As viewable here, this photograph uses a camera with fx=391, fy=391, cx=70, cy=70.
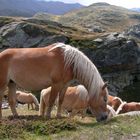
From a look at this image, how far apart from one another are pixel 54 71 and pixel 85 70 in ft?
3.31

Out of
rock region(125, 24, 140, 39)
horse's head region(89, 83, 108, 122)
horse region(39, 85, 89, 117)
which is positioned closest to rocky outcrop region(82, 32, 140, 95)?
horse region(39, 85, 89, 117)

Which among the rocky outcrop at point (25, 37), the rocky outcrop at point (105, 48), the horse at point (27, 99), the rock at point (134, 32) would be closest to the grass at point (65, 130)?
the horse at point (27, 99)

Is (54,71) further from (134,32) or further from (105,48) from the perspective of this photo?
(134,32)

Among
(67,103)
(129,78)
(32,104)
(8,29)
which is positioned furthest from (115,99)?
(8,29)

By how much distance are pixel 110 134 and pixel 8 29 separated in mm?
40070

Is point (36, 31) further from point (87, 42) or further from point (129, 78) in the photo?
point (129, 78)

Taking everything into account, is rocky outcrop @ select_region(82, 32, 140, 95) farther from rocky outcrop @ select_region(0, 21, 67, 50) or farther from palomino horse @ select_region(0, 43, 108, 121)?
palomino horse @ select_region(0, 43, 108, 121)

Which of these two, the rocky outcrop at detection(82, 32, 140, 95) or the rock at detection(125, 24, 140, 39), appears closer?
the rocky outcrop at detection(82, 32, 140, 95)

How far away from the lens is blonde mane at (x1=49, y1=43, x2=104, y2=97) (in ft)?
41.0

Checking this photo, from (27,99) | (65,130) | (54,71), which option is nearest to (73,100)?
(54,71)

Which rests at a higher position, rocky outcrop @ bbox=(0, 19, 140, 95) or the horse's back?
the horse's back

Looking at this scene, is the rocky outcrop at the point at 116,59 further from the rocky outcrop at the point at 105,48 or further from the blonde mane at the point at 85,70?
the blonde mane at the point at 85,70

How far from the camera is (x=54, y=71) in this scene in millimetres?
12648

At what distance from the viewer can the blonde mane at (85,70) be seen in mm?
12500
